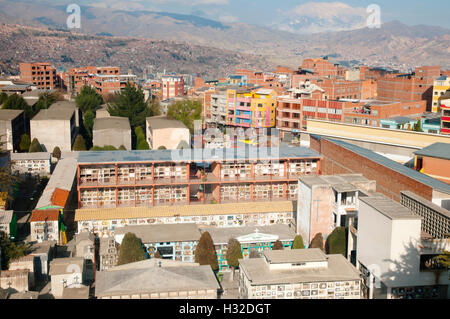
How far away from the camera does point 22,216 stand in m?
17.9

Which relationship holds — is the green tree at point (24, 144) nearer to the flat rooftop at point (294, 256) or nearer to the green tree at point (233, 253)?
the green tree at point (233, 253)

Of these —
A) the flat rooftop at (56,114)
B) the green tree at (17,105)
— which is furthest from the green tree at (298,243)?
the green tree at (17,105)

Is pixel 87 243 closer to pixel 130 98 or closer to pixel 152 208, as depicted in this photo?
pixel 152 208

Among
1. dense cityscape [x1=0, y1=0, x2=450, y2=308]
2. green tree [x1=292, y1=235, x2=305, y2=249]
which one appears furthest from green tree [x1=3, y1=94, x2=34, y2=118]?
green tree [x1=292, y1=235, x2=305, y2=249]

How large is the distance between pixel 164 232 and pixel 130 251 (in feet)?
5.67

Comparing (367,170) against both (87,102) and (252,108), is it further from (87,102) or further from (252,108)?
(87,102)

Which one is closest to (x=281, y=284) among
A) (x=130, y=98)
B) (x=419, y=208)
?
(x=419, y=208)

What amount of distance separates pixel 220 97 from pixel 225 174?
23655 millimetres

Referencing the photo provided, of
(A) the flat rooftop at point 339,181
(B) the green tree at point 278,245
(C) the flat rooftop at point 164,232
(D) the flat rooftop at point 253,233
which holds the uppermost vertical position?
(A) the flat rooftop at point 339,181

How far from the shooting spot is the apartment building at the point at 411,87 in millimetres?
47347

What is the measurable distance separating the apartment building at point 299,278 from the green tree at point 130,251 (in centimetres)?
290

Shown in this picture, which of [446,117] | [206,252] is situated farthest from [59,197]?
[446,117]

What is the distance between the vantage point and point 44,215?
15.8 meters

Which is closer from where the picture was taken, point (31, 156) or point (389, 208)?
point (389, 208)
